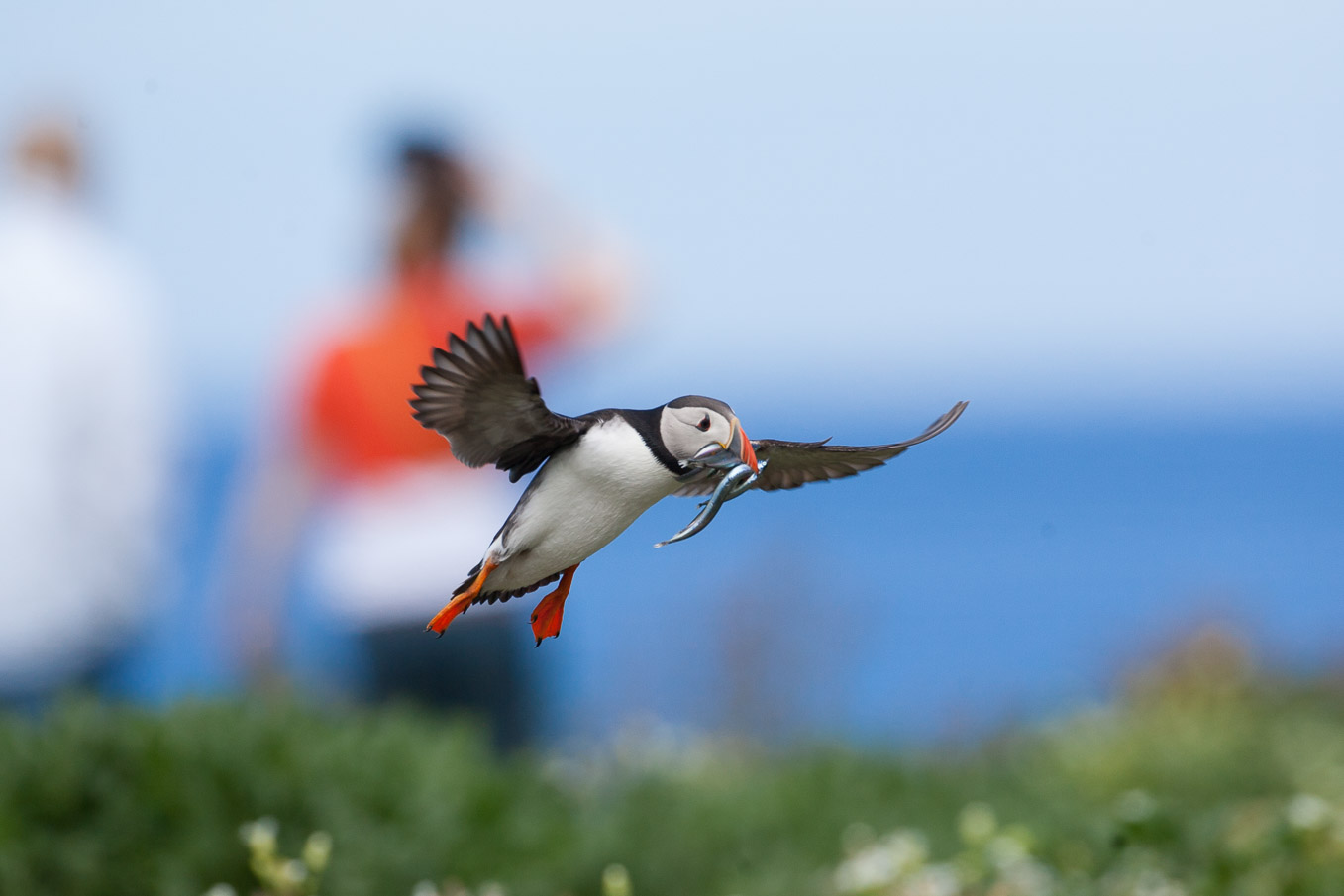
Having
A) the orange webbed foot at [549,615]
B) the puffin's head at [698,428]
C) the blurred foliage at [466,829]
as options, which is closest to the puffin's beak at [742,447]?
the puffin's head at [698,428]

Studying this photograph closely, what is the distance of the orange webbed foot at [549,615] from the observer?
663 mm

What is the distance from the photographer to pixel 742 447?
1.91ft

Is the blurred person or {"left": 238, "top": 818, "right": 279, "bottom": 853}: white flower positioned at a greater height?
the blurred person

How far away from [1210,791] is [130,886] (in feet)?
25.2

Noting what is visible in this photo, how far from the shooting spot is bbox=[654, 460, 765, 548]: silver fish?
55cm

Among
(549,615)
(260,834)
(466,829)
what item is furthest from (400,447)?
(466,829)

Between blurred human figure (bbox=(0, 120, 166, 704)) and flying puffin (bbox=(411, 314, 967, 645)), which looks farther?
blurred human figure (bbox=(0, 120, 166, 704))

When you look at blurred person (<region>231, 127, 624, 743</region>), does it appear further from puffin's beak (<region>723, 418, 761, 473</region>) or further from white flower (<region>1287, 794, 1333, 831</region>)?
white flower (<region>1287, 794, 1333, 831</region>)

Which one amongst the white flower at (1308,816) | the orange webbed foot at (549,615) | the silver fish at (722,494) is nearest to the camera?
the silver fish at (722,494)

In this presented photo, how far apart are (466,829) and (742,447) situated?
15.1 feet

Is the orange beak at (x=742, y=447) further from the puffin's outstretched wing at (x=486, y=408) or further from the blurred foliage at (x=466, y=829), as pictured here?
the blurred foliage at (x=466, y=829)

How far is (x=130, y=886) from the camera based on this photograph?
4.29 metres

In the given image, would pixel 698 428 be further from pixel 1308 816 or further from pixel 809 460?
pixel 1308 816

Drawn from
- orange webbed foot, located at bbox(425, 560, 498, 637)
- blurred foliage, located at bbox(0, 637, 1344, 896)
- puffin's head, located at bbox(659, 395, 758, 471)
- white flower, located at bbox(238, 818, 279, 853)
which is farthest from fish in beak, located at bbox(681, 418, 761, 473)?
white flower, located at bbox(238, 818, 279, 853)
